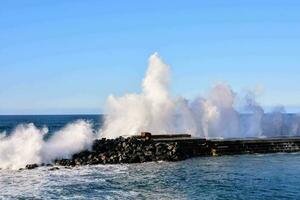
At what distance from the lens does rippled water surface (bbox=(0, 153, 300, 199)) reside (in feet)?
92.1

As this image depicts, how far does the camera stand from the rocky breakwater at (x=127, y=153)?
40.3 metres

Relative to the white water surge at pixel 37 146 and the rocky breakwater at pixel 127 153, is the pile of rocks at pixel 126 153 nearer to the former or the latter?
the rocky breakwater at pixel 127 153

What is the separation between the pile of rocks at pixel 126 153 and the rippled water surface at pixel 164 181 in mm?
1666

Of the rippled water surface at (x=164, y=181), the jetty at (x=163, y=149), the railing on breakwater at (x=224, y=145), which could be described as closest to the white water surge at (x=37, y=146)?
the jetty at (x=163, y=149)

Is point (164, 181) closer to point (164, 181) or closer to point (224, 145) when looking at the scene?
point (164, 181)

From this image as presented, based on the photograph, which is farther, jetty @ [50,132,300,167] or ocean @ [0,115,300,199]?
jetty @ [50,132,300,167]

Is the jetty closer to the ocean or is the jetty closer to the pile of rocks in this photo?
the pile of rocks

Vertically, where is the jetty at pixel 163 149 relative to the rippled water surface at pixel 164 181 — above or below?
above

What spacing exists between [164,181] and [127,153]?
1054cm

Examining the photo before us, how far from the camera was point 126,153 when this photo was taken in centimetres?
4219

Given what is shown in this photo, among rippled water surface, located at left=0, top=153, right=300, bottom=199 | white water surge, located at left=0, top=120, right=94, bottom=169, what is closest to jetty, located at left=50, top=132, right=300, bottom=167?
A: white water surge, located at left=0, top=120, right=94, bottom=169

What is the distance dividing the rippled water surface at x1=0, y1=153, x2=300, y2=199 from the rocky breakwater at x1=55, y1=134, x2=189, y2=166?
169 cm

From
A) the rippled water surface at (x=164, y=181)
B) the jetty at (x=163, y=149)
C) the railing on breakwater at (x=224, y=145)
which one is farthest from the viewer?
the railing on breakwater at (x=224, y=145)

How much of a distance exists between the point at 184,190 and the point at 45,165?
13449 millimetres
